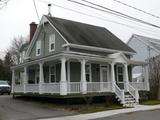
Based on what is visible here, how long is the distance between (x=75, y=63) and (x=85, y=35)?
3821 mm

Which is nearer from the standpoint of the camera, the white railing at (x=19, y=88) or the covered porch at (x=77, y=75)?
the covered porch at (x=77, y=75)

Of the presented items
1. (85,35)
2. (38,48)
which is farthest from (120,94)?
(38,48)

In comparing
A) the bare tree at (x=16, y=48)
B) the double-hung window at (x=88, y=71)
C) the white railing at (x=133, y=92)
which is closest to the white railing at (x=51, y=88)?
the double-hung window at (x=88, y=71)

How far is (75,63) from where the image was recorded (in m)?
23.6

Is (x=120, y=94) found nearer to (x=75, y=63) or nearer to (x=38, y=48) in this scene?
(x=75, y=63)

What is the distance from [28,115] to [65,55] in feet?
18.2

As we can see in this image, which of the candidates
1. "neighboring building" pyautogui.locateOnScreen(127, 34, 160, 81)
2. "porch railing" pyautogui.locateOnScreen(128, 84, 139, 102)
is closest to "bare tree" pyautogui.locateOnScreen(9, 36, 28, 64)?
"neighboring building" pyautogui.locateOnScreen(127, 34, 160, 81)

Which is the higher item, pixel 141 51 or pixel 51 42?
pixel 141 51

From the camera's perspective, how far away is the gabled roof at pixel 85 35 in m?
24.4

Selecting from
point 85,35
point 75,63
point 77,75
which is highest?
point 85,35

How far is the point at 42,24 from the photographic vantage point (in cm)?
2739

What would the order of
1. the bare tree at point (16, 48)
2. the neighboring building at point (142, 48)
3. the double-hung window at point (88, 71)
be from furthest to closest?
the bare tree at point (16, 48) < the neighboring building at point (142, 48) < the double-hung window at point (88, 71)

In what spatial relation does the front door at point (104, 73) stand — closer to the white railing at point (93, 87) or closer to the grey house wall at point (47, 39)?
the white railing at point (93, 87)

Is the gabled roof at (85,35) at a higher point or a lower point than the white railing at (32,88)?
higher
